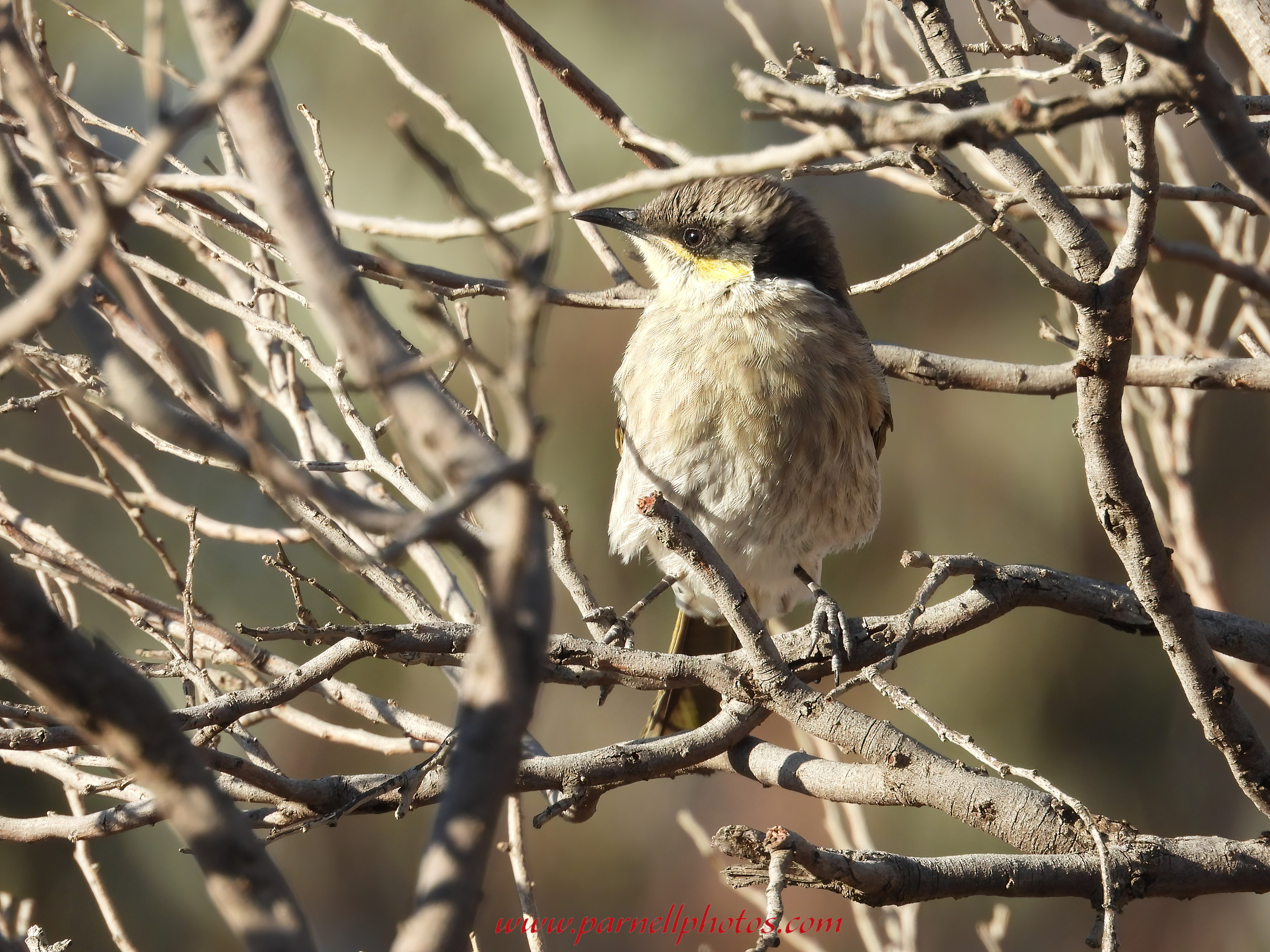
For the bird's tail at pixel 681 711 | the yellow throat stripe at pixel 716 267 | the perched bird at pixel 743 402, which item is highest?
the yellow throat stripe at pixel 716 267

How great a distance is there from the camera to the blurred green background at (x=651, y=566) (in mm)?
6629

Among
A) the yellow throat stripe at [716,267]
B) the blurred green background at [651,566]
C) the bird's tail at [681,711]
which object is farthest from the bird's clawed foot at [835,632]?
the blurred green background at [651,566]

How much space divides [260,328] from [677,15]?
5718 millimetres

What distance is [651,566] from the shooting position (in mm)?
6543

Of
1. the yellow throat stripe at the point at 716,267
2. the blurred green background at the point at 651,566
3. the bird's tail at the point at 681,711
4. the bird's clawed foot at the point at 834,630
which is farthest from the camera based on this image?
the blurred green background at the point at 651,566

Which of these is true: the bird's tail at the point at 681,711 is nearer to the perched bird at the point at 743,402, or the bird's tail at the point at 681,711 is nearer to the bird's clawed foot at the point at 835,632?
the perched bird at the point at 743,402

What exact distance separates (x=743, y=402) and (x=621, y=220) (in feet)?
2.89

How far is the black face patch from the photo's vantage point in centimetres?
383

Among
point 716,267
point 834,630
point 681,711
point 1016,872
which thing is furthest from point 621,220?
point 1016,872

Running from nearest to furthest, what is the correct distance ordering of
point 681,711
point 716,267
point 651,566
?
point 681,711 → point 716,267 → point 651,566

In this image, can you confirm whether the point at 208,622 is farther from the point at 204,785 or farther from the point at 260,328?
the point at 204,785

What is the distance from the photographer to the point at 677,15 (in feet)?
24.5

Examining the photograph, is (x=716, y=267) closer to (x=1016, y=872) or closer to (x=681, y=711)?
(x=681, y=711)

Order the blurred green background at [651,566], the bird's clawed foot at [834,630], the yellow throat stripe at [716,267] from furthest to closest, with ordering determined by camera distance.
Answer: the blurred green background at [651,566] → the yellow throat stripe at [716,267] → the bird's clawed foot at [834,630]
